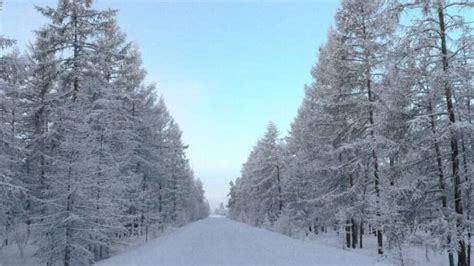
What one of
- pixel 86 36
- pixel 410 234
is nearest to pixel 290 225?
pixel 410 234

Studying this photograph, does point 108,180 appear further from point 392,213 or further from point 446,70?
point 446,70

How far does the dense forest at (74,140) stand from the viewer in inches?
566

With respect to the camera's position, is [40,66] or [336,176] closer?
[40,66]

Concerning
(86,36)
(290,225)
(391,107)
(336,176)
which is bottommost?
(290,225)

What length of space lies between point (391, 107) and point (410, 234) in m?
4.67

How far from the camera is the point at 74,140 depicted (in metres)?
14.6

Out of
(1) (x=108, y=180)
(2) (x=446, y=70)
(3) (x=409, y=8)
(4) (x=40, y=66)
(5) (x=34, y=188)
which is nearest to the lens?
(2) (x=446, y=70)

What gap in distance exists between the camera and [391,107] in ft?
46.1

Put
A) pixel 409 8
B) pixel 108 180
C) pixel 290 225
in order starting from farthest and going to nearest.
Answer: pixel 290 225 → pixel 108 180 → pixel 409 8

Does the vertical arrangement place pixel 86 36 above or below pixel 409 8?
above

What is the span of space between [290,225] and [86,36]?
75.8ft

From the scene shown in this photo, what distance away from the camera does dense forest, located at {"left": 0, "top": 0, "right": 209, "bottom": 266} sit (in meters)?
14.4

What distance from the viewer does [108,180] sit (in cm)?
1697

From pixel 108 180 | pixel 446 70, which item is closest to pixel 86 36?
pixel 108 180
